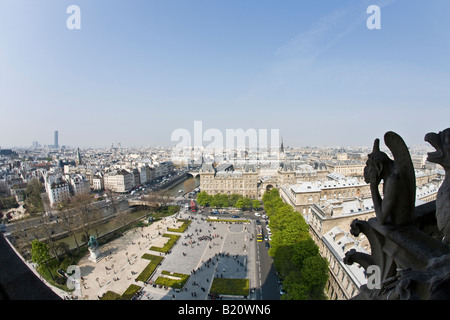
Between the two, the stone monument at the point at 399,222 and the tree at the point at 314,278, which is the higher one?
the stone monument at the point at 399,222

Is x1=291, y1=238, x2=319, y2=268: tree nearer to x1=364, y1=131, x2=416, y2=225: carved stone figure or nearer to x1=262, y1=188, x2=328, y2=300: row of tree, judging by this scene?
x1=262, y1=188, x2=328, y2=300: row of tree

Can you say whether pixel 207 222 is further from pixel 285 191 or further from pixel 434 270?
pixel 434 270

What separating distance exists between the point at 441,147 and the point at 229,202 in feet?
141

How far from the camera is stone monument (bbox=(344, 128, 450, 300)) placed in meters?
2.43

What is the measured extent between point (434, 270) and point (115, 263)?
3028 centimetres

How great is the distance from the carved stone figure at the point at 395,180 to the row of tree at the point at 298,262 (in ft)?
51.8

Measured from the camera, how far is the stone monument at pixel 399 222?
243 centimetres

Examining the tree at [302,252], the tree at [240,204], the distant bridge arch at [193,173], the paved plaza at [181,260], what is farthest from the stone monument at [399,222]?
the distant bridge arch at [193,173]

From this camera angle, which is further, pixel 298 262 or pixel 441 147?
pixel 298 262

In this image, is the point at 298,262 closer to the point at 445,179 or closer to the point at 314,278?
the point at 314,278

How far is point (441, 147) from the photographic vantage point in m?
2.40

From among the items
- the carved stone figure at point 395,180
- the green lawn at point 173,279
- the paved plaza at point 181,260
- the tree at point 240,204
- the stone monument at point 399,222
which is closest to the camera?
the stone monument at point 399,222

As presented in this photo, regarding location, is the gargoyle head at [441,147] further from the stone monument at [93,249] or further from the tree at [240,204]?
the tree at [240,204]

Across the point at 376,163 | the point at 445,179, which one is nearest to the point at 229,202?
the point at 376,163
